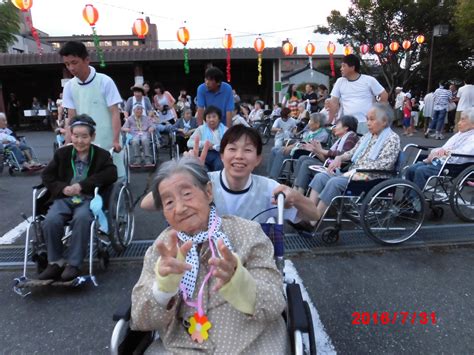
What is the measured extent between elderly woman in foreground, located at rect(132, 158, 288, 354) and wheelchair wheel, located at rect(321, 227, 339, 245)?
1953 mm

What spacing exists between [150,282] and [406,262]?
2.47 meters

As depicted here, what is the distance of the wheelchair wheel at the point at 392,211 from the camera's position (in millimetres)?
3107

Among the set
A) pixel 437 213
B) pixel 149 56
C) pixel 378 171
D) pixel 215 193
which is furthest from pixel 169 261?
pixel 149 56

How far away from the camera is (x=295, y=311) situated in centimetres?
140

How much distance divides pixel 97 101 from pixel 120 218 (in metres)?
1.18

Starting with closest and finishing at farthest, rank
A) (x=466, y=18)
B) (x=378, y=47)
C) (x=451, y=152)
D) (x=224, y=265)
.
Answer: (x=224, y=265) → (x=451, y=152) → (x=466, y=18) → (x=378, y=47)

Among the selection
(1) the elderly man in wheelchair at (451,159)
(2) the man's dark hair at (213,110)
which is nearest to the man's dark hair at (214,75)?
(2) the man's dark hair at (213,110)

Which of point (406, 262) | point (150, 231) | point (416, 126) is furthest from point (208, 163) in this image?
point (416, 126)

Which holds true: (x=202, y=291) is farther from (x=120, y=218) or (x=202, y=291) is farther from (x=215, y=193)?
(x=120, y=218)

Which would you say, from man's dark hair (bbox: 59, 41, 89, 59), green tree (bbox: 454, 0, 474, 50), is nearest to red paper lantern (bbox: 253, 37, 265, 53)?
green tree (bbox: 454, 0, 474, 50)

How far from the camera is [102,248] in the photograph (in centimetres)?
300

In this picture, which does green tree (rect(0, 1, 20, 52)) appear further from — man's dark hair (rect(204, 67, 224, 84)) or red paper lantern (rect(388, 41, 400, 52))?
red paper lantern (rect(388, 41, 400, 52))
